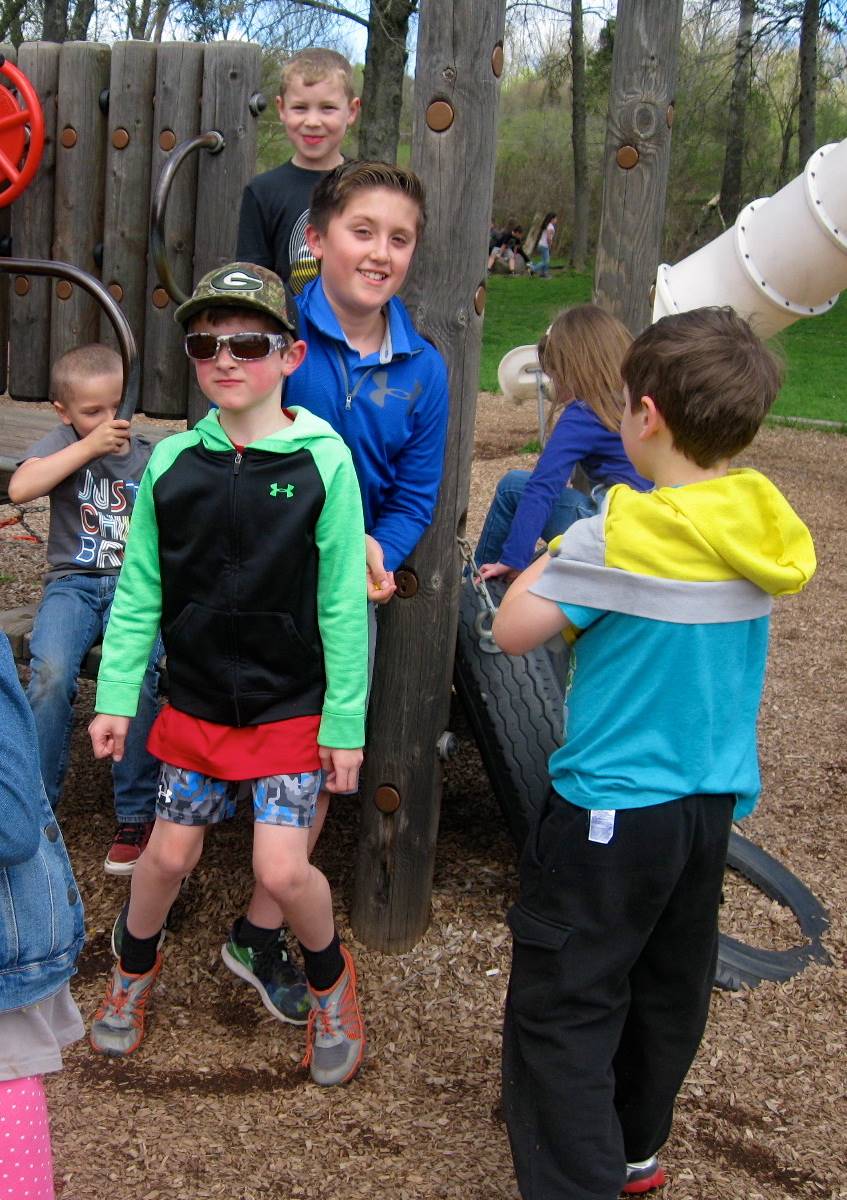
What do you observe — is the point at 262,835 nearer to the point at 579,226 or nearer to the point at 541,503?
the point at 541,503

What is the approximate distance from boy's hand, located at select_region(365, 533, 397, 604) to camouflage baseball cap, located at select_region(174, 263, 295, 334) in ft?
1.63

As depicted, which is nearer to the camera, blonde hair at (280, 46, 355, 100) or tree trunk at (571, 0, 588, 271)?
blonde hair at (280, 46, 355, 100)

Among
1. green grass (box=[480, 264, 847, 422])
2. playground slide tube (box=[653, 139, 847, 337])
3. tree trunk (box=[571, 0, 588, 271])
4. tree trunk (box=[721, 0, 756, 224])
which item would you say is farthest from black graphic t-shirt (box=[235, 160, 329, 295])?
tree trunk (box=[571, 0, 588, 271])

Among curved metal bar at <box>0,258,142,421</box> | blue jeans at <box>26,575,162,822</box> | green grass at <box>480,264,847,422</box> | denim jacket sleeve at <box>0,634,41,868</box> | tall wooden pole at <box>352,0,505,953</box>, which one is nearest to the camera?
denim jacket sleeve at <box>0,634,41,868</box>

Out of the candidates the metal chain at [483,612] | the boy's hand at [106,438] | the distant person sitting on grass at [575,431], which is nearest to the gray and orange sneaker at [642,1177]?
the metal chain at [483,612]

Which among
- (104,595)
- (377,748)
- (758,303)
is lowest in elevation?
(377,748)

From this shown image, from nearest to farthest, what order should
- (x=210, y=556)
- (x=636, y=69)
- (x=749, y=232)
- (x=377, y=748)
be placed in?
(x=210, y=556) → (x=377, y=748) → (x=636, y=69) → (x=749, y=232)

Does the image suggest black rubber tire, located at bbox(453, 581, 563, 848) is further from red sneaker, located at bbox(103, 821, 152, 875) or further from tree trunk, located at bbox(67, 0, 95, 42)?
tree trunk, located at bbox(67, 0, 95, 42)

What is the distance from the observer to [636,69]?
148 inches

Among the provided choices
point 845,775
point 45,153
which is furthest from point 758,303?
point 45,153

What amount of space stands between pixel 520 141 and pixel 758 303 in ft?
151

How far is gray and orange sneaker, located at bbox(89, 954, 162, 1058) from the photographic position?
100 inches

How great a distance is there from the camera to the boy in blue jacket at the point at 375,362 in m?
2.47

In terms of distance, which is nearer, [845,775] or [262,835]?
[262,835]
